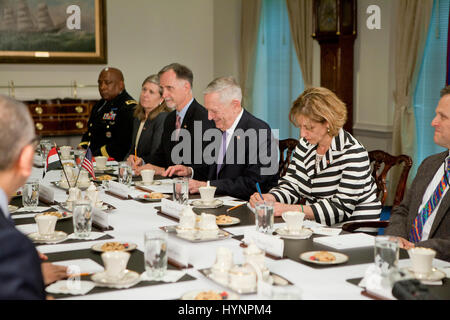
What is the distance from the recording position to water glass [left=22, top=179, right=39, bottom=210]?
315 cm

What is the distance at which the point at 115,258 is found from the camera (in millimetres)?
1885

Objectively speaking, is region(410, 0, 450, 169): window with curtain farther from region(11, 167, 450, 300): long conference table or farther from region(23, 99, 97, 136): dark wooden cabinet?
region(23, 99, 97, 136): dark wooden cabinet

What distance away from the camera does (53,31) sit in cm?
833

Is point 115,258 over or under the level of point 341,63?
under

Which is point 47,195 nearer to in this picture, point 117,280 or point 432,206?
point 117,280

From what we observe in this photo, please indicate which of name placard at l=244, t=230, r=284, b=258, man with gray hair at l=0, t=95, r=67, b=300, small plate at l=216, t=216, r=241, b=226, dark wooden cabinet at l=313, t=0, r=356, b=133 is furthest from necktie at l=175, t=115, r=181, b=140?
man with gray hair at l=0, t=95, r=67, b=300

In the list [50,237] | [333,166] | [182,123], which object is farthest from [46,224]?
[182,123]

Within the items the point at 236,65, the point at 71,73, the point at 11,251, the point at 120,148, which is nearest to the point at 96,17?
the point at 71,73

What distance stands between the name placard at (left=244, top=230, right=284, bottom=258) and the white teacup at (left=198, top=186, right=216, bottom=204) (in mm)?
919

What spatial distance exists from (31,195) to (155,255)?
1471mm

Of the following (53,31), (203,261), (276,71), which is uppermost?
(53,31)

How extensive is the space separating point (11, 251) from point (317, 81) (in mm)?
6451

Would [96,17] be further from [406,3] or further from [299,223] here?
[299,223]

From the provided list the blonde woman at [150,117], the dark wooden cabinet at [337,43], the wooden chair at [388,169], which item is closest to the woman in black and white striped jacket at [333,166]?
the wooden chair at [388,169]
